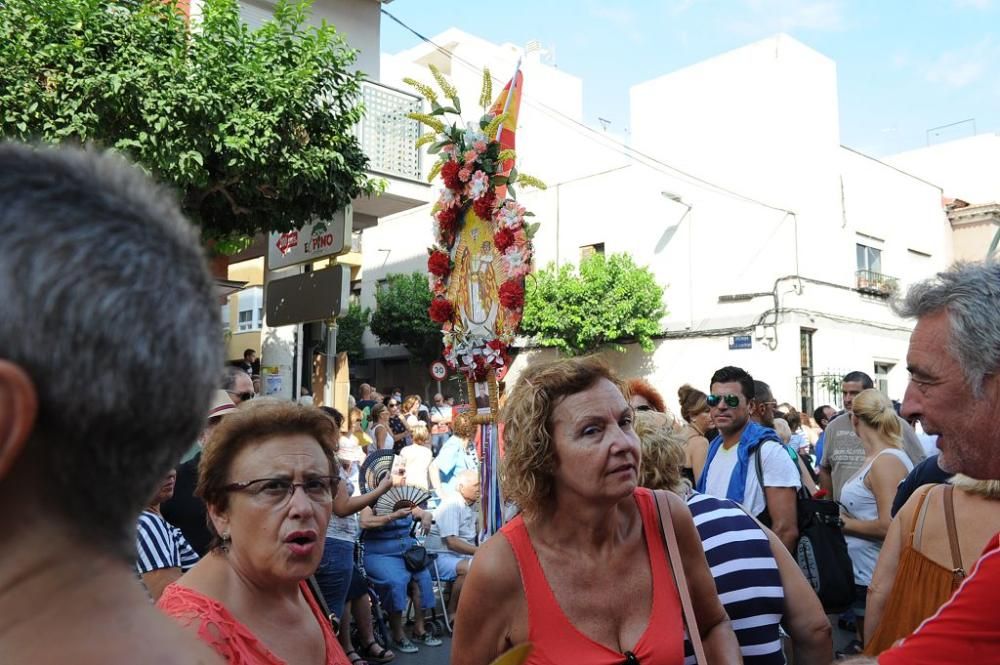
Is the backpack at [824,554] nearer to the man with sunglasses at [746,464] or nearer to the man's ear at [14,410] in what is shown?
the man with sunglasses at [746,464]

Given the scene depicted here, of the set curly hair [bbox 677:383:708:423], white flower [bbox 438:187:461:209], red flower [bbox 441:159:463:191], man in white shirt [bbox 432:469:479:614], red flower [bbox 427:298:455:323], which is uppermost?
red flower [bbox 441:159:463:191]

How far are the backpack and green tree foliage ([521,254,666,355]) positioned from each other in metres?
19.5

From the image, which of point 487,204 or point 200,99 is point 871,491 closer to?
point 487,204

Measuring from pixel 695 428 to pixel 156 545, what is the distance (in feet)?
15.7

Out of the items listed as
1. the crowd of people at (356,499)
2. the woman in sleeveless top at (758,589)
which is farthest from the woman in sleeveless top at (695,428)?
the woman in sleeveless top at (758,589)

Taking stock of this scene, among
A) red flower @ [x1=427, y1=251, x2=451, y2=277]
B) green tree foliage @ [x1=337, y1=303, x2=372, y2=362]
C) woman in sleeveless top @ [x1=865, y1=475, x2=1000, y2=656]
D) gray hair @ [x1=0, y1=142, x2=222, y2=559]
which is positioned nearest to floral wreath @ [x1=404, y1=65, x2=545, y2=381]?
red flower @ [x1=427, y1=251, x2=451, y2=277]

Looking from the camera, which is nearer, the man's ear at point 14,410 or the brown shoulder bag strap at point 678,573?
the man's ear at point 14,410

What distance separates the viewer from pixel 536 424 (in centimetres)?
285

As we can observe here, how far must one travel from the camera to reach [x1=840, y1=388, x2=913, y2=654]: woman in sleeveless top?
484 centimetres

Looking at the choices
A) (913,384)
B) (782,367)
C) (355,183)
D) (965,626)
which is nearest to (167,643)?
(965,626)

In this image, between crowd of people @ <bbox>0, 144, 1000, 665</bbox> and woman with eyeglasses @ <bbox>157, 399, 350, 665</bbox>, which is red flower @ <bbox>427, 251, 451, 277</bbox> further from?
woman with eyeglasses @ <bbox>157, 399, 350, 665</bbox>

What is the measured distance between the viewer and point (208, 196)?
9719 millimetres

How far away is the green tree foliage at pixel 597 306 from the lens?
24.1 m

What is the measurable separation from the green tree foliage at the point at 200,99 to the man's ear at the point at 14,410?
7.73 m
